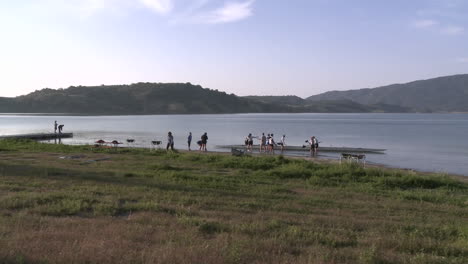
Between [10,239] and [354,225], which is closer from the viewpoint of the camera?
[10,239]

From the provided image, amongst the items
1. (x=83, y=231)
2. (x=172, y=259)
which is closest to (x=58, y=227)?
(x=83, y=231)

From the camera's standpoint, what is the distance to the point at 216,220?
27.0ft

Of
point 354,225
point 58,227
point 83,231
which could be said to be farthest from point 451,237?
point 58,227

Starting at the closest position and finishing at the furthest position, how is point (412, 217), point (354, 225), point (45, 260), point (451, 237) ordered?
point (45, 260)
point (451, 237)
point (354, 225)
point (412, 217)

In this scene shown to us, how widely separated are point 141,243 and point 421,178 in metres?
14.7

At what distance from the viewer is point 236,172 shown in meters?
18.5

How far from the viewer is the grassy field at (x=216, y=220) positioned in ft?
19.3

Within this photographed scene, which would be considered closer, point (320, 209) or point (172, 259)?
point (172, 259)

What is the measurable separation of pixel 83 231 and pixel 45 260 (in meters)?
1.68

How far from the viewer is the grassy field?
5.89 meters

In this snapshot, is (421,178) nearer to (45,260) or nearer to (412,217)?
(412,217)

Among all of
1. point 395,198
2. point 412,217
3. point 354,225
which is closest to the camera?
point 354,225

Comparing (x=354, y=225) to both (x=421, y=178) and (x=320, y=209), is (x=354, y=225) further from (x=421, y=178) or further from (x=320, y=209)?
(x=421, y=178)

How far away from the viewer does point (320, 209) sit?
1060 centimetres
